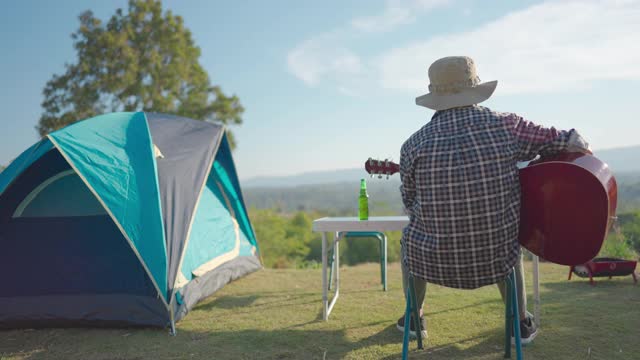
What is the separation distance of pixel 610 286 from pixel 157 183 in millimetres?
3820

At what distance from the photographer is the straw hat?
2.40m

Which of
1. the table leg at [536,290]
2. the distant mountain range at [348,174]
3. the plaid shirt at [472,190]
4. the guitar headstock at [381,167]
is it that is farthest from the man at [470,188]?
the distant mountain range at [348,174]

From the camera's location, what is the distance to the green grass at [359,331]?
2746 millimetres

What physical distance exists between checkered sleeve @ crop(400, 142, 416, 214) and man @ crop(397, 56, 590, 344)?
0.04ft

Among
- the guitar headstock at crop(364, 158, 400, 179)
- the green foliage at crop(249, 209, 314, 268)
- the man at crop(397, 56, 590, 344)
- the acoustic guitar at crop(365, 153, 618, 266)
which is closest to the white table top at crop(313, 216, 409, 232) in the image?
the guitar headstock at crop(364, 158, 400, 179)

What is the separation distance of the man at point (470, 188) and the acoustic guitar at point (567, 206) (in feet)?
0.30

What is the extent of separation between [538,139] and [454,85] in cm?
47

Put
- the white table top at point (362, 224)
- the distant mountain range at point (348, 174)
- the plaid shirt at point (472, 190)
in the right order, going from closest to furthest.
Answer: the plaid shirt at point (472, 190) < the white table top at point (362, 224) < the distant mountain range at point (348, 174)

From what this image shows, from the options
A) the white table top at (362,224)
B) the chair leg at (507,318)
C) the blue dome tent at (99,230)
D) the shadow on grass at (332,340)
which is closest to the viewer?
the chair leg at (507,318)

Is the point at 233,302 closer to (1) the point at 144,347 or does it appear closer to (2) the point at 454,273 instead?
(1) the point at 144,347

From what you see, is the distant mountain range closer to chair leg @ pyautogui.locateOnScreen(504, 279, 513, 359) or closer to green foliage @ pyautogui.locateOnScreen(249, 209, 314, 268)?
green foliage @ pyautogui.locateOnScreen(249, 209, 314, 268)

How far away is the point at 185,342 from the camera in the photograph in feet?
10.1

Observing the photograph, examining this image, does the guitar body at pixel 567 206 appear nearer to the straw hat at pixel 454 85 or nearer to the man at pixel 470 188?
the man at pixel 470 188

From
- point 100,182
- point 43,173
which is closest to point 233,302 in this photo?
point 100,182
